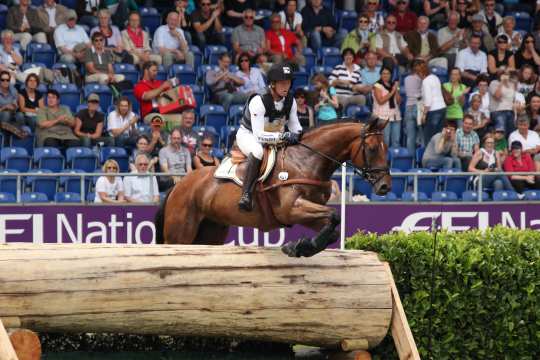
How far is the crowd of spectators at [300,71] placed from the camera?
15.4m

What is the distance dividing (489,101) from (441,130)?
3.96 ft

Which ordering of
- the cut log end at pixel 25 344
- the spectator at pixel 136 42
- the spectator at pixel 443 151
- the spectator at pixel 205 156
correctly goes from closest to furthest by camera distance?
the cut log end at pixel 25 344 → the spectator at pixel 205 156 → the spectator at pixel 443 151 → the spectator at pixel 136 42

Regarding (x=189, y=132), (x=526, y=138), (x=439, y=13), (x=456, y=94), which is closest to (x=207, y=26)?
(x=189, y=132)

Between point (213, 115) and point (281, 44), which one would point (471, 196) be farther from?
point (281, 44)

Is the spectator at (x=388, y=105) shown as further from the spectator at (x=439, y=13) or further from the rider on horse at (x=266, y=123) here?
the rider on horse at (x=266, y=123)

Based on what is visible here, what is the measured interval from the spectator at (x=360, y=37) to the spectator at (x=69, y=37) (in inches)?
Result: 173

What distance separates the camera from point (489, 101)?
57.4 ft

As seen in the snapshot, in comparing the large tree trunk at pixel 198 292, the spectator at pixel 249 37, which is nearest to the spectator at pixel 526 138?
the spectator at pixel 249 37

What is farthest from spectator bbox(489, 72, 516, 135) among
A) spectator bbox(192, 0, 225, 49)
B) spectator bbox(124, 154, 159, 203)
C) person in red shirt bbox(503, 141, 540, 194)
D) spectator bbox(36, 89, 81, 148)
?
spectator bbox(36, 89, 81, 148)

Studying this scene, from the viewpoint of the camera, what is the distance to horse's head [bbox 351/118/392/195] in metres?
10.1

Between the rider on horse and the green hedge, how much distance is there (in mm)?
1441

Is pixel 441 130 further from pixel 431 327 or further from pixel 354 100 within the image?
pixel 431 327

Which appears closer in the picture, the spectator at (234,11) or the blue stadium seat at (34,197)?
the blue stadium seat at (34,197)

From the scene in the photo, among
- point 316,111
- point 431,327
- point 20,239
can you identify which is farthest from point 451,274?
point 316,111
